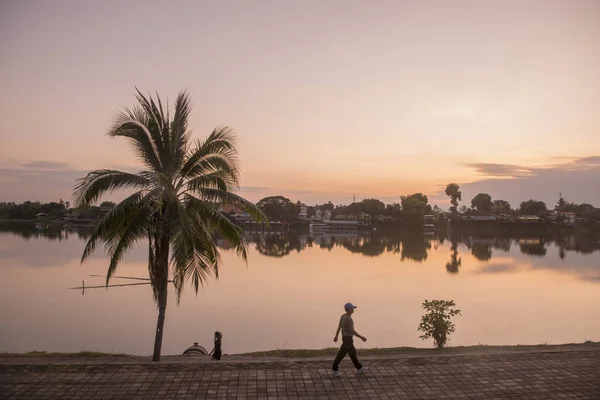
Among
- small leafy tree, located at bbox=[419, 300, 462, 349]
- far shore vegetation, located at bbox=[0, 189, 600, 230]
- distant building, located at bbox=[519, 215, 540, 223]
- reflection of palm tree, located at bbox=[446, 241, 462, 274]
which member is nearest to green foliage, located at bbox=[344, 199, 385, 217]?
far shore vegetation, located at bbox=[0, 189, 600, 230]

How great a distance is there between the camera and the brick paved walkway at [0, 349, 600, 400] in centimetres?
646

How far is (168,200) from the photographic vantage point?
322 inches

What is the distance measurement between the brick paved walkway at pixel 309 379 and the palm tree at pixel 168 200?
4.26 feet

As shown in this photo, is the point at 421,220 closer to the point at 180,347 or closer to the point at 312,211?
the point at 312,211

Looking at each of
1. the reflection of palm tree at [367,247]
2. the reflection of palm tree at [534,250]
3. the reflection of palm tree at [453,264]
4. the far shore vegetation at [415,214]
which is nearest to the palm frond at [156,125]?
the reflection of palm tree at [453,264]

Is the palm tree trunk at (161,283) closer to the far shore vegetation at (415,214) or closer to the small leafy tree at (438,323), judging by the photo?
the small leafy tree at (438,323)

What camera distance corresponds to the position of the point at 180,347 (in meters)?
14.8

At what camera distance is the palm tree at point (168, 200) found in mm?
7910

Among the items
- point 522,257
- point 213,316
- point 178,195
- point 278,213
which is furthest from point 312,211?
point 178,195

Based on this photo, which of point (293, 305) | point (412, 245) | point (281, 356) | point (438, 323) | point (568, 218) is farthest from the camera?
point (568, 218)

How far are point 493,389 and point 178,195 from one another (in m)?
6.15

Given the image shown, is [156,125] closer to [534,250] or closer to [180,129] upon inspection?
[180,129]

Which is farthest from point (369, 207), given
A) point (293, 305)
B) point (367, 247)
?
point (293, 305)

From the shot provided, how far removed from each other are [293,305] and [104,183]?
14.6 meters
